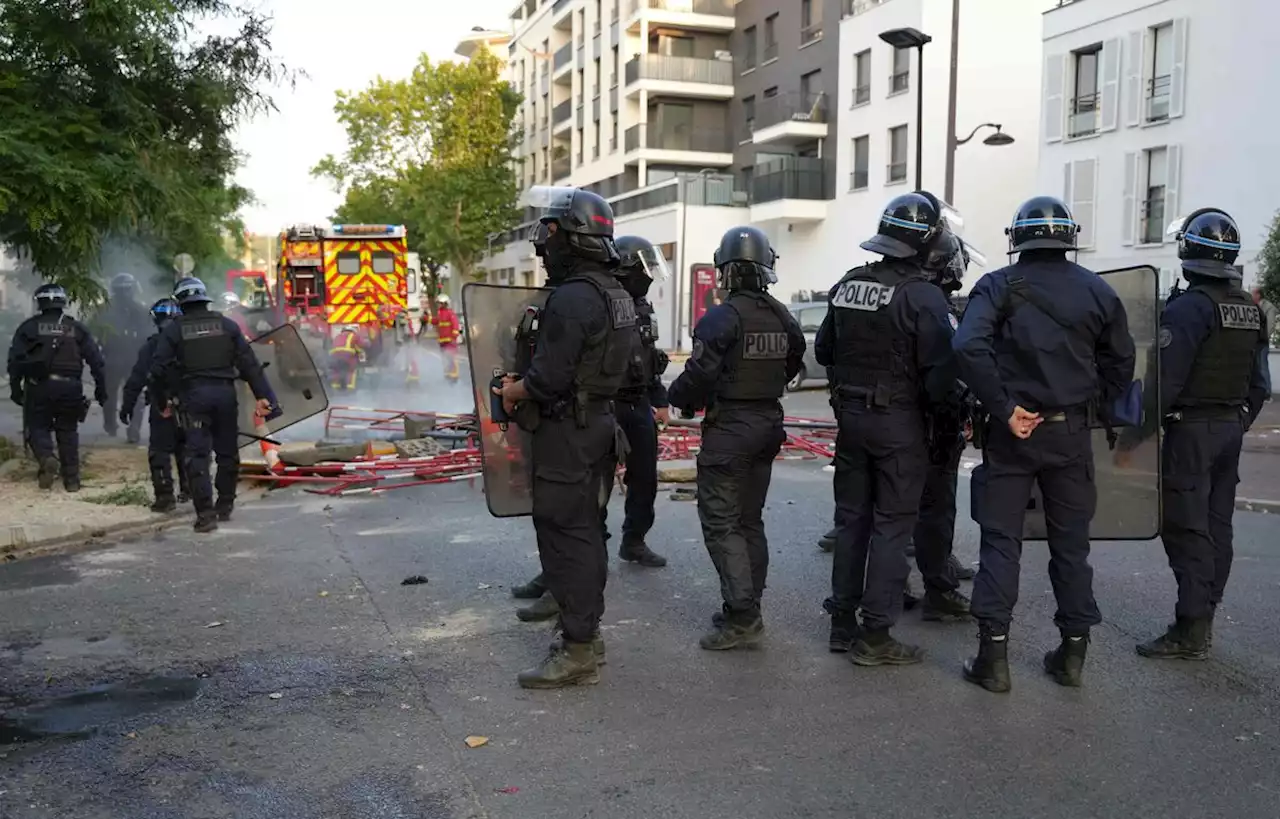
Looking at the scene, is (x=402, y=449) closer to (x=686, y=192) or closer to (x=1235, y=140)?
(x=1235, y=140)

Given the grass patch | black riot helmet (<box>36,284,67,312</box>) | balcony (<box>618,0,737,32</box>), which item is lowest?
the grass patch

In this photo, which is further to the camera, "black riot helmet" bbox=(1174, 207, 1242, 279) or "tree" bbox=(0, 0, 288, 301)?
"tree" bbox=(0, 0, 288, 301)

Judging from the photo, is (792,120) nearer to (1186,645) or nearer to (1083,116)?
(1083,116)

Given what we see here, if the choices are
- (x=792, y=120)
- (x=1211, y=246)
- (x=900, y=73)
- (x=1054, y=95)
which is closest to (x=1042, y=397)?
(x=1211, y=246)

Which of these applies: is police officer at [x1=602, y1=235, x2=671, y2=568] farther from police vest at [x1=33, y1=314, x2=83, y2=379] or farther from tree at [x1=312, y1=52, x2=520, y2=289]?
tree at [x1=312, y1=52, x2=520, y2=289]

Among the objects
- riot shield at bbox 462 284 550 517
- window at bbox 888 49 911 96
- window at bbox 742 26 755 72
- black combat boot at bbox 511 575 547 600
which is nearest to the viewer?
riot shield at bbox 462 284 550 517

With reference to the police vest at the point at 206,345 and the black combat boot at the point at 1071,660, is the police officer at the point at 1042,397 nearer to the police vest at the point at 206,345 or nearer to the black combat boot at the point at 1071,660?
the black combat boot at the point at 1071,660

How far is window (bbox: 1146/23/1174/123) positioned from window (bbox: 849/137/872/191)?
1005cm

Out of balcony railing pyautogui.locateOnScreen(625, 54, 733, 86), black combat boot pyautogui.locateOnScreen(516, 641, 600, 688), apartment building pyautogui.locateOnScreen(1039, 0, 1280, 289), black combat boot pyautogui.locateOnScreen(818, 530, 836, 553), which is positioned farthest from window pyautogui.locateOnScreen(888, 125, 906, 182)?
black combat boot pyautogui.locateOnScreen(516, 641, 600, 688)

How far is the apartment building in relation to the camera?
22.3 m

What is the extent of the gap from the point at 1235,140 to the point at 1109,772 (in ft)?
74.4

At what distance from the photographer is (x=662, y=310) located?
39.7 meters

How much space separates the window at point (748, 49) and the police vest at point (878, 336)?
38619 millimetres


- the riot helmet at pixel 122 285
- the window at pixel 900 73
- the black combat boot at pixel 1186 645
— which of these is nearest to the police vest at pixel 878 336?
the black combat boot at pixel 1186 645
